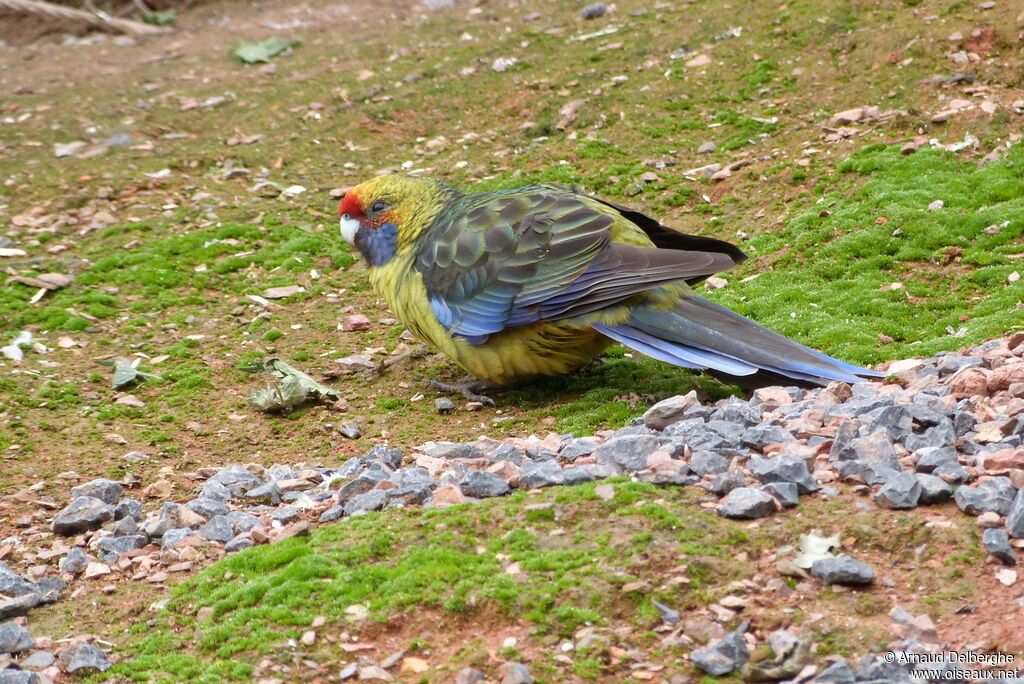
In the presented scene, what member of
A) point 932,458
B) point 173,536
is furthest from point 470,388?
point 932,458

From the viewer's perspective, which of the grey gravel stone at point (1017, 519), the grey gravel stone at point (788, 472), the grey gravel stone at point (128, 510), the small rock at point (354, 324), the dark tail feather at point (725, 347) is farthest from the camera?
the small rock at point (354, 324)

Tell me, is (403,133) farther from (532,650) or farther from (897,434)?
(532,650)

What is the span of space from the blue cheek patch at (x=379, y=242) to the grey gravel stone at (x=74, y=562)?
253 centimetres

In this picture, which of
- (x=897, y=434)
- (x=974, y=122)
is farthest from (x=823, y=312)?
(x=974, y=122)

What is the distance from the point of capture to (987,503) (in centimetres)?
361

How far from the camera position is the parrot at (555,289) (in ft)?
17.0

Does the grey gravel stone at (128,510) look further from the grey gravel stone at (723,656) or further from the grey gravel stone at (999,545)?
the grey gravel stone at (999,545)

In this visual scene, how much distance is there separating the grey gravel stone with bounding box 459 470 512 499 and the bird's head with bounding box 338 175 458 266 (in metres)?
2.16

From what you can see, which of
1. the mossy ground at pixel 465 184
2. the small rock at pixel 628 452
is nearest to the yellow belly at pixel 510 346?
the mossy ground at pixel 465 184

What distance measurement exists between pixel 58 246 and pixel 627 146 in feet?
14.4

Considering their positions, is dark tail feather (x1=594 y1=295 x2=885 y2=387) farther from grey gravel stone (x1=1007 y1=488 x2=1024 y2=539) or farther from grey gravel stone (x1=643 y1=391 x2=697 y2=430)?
grey gravel stone (x1=1007 y1=488 x2=1024 y2=539)

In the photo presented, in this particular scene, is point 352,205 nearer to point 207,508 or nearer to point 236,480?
point 236,480

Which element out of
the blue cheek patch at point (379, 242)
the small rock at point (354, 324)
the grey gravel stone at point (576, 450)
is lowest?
the small rock at point (354, 324)

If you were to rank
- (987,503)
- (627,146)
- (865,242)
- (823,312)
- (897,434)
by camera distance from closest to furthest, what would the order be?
(987,503) → (897,434) → (823,312) → (865,242) → (627,146)
